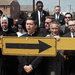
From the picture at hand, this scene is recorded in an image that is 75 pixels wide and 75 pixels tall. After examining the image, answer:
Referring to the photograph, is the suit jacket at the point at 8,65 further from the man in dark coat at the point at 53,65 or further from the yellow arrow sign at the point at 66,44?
the yellow arrow sign at the point at 66,44

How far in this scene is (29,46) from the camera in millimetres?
4391

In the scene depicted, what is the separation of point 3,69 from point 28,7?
109m

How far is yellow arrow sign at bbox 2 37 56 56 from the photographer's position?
14.3 ft

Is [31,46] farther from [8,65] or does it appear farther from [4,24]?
[4,24]

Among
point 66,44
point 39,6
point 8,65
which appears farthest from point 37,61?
point 39,6

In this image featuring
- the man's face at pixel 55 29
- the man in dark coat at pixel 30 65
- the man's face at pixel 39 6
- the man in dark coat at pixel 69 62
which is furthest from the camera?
the man's face at pixel 39 6

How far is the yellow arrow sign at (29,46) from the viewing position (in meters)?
4.35

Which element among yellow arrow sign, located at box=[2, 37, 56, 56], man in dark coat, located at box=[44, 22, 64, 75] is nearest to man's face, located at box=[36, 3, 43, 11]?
man in dark coat, located at box=[44, 22, 64, 75]

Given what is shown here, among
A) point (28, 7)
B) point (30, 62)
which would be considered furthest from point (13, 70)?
point (28, 7)

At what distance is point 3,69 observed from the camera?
15.9ft

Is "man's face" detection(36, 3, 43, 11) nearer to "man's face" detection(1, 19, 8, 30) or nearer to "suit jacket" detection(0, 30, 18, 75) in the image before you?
"man's face" detection(1, 19, 8, 30)

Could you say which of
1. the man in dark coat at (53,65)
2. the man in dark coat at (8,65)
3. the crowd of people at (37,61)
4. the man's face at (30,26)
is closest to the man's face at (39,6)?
the crowd of people at (37,61)

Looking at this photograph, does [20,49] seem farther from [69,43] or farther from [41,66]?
[69,43]

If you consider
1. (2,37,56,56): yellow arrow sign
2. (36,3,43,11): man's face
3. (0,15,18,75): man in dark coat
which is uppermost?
(36,3,43,11): man's face
